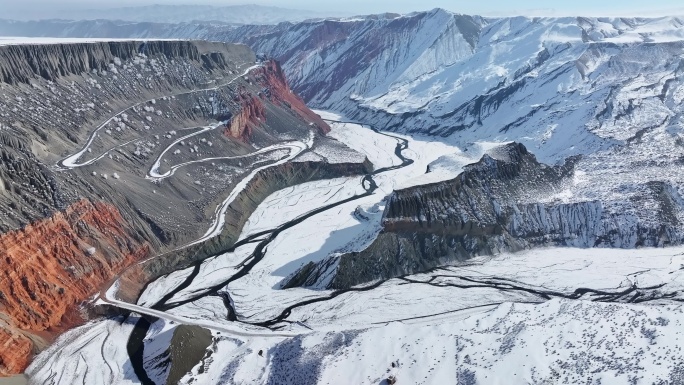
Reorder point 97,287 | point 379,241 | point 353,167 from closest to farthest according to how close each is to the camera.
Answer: point 97,287 < point 379,241 < point 353,167

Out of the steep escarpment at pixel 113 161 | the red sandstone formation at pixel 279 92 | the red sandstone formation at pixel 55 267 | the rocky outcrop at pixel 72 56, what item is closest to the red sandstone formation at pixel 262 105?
the red sandstone formation at pixel 279 92

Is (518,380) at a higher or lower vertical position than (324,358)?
lower

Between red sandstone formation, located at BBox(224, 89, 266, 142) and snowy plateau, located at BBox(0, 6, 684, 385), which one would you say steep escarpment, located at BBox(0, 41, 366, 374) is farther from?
snowy plateau, located at BBox(0, 6, 684, 385)

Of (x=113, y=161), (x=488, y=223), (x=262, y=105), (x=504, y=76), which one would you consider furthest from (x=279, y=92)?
(x=488, y=223)

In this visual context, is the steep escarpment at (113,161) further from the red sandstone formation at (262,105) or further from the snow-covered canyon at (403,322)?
the snow-covered canyon at (403,322)

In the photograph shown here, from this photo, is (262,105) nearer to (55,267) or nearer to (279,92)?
(279,92)

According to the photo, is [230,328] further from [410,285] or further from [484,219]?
[484,219]

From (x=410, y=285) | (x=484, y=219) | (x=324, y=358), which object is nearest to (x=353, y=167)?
(x=484, y=219)
